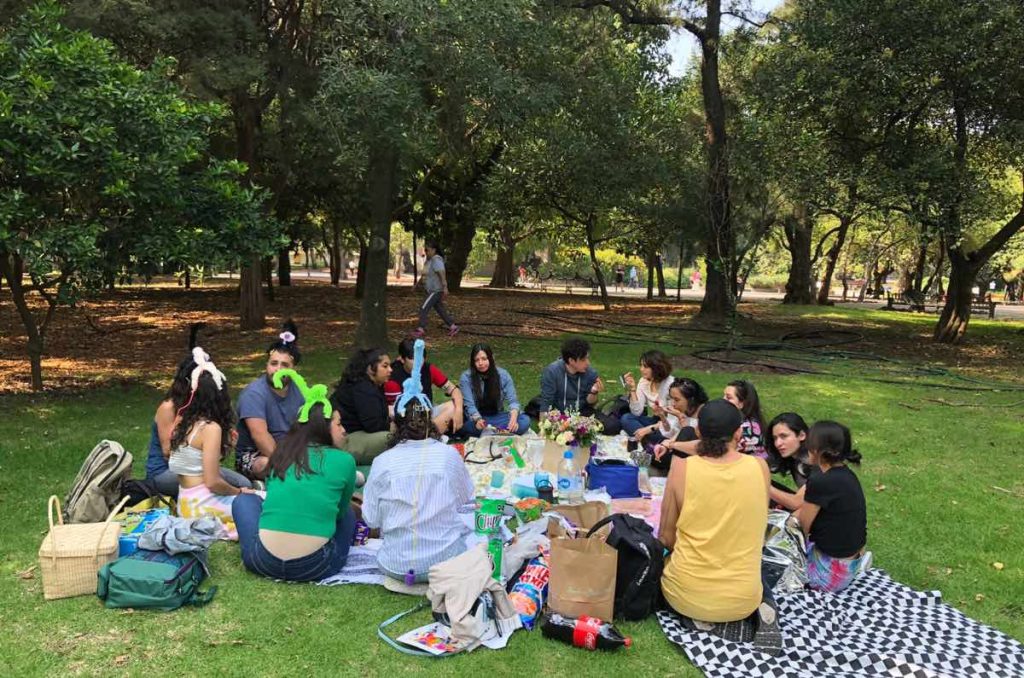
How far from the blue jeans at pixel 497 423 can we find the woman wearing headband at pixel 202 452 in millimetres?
2711

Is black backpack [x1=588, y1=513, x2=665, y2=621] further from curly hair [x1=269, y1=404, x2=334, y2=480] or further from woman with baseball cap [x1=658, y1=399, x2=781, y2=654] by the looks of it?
curly hair [x1=269, y1=404, x2=334, y2=480]

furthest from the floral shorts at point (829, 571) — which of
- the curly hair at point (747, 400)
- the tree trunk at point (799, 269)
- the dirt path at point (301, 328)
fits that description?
the tree trunk at point (799, 269)

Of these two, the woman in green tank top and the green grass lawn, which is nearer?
the green grass lawn

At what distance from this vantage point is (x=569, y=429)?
547cm

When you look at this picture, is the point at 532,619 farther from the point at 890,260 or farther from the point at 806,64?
the point at 890,260

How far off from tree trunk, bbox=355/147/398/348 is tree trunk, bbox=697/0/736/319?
5.84 meters

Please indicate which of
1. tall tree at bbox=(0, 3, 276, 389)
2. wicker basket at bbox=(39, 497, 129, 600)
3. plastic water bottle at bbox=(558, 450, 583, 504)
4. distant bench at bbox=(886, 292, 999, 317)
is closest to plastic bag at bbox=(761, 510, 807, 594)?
plastic water bottle at bbox=(558, 450, 583, 504)

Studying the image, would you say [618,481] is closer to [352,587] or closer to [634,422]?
[634,422]

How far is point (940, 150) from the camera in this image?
13.9 meters

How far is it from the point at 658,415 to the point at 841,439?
2.76 meters

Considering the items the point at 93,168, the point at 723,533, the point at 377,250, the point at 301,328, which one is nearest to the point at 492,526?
the point at 723,533

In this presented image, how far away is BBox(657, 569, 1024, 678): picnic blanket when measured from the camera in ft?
11.5

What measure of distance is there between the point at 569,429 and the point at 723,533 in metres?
1.98

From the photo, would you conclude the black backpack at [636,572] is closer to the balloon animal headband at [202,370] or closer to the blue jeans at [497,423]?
the balloon animal headband at [202,370]
